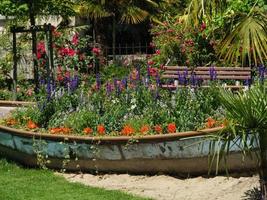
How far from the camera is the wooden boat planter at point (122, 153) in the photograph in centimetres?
770

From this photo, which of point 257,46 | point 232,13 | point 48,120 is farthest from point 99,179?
point 232,13

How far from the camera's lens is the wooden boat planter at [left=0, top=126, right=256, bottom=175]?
25.3 feet

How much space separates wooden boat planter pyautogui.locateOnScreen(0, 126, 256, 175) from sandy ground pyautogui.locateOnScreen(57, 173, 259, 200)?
0.13 m

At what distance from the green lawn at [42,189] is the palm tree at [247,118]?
1.87m

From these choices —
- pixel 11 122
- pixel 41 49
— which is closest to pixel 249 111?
pixel 11 122

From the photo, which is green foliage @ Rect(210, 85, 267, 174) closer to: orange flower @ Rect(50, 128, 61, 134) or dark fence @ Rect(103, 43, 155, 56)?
orange flower @ Rect(50, 128, 61, 134)

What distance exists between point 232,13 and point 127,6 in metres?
6.82

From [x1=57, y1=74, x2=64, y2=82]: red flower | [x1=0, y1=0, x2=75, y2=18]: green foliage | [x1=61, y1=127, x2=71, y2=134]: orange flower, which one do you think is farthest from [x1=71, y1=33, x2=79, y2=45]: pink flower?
[x1=61, y1=127, x2=71, y2=134]: orange flower

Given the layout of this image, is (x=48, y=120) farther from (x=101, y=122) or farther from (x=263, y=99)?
(x=263, y=99)

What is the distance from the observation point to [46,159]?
28.9ft

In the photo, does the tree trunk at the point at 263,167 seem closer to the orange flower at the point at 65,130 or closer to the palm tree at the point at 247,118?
the palm tree at the point at 247,118

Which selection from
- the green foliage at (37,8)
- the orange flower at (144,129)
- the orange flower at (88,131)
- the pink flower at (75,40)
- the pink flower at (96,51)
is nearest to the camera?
the orange flower at (144,129)

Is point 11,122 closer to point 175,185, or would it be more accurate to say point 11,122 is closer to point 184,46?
point 175,185

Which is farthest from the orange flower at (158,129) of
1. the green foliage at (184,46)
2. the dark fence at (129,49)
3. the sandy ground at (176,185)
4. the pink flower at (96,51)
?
the dark fence at (129,49)
